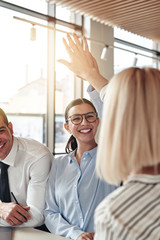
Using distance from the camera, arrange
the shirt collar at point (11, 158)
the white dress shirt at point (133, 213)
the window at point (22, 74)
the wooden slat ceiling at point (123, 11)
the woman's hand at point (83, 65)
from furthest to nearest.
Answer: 1. the window at point (22, 74)
2. the wooden slat ceiling at point (123, 11)
3. the shirt collar at point (11, 158)
4. the woman's hand at point (83, 65)
5. the white dress shirt at point (133, 213)

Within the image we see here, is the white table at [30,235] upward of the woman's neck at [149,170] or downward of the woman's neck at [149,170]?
downward

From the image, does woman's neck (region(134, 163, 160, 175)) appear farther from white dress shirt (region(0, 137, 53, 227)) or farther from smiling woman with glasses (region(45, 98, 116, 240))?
white dress shirt (region(0, 137, 53, 227))

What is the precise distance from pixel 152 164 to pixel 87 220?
119cm

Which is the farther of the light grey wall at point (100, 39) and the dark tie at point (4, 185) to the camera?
the light grey wall at point (100, 39)

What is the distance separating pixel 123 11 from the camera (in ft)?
17.3

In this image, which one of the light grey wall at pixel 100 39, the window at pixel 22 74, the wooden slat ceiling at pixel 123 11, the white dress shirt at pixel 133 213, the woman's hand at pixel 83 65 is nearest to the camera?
the white dress shirt at pixel 133 213

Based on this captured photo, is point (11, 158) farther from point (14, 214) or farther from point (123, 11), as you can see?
point (123, 11)

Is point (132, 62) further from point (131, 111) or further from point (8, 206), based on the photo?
point (131, 111)

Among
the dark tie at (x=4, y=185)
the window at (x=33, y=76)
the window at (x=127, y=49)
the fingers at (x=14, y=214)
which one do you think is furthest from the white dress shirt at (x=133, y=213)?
the window at (x=127, y=49)

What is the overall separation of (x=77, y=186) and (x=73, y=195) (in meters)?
0.06

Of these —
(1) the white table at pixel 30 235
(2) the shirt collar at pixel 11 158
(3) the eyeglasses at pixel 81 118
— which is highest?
(3) the eyeglasses at pixel 81 118

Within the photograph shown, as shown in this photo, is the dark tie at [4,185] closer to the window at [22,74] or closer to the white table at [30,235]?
the white table at [30,235]

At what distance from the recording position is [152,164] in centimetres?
87

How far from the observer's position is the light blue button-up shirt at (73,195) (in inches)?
77.3
